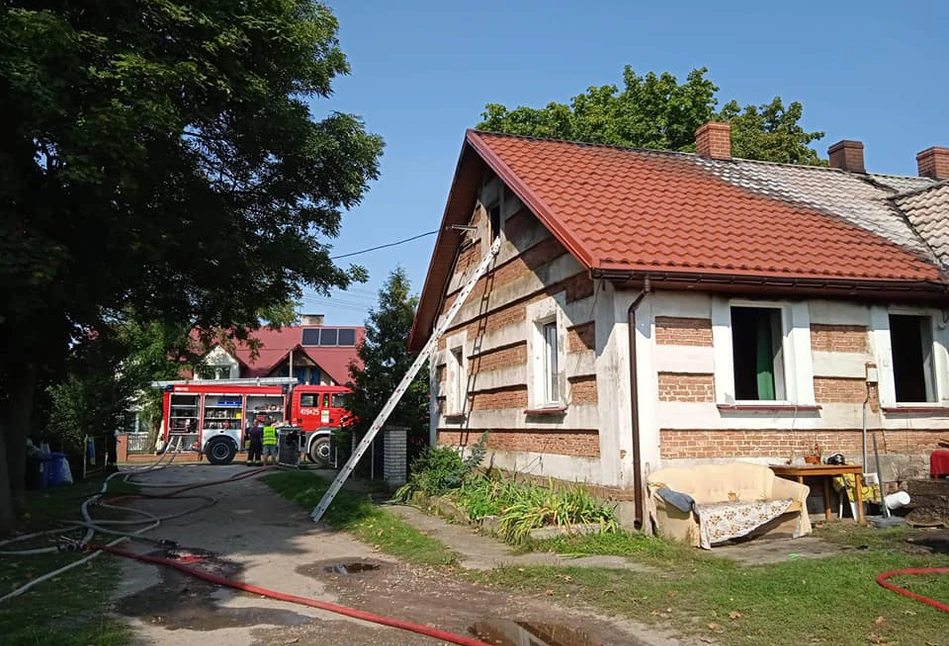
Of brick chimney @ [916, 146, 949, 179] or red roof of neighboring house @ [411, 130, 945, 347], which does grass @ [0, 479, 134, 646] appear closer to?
red roof of neighboring house @ [411, 130, 945, 347]

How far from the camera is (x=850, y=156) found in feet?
57.1

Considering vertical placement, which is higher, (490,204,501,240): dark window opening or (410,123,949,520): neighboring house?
(490,204,501,240): dark window opening

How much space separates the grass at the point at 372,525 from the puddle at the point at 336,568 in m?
0.51

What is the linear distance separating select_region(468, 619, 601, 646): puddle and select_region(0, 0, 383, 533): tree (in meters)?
6.35

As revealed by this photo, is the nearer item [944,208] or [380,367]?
[944,208]

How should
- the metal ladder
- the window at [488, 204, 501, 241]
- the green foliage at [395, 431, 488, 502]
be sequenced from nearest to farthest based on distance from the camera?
1. the metal ladder
2. the green foliage at [395, 431, 488, 502]
3. the window at [488, 204, 501, 241]

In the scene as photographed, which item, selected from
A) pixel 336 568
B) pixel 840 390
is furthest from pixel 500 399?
pixel 840 390

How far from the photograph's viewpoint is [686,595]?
23.2ft

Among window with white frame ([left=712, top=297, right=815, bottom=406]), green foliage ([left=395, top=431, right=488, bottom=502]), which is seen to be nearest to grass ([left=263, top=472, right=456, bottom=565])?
green foliage ([left=395, top=431, right=488, bottom=502])

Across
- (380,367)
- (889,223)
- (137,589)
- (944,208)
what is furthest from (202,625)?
(380,367)

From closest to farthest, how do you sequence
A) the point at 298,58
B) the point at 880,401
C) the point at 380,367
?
1. the point at 880,401
2. the point at 298,58
3. the point at 380,367

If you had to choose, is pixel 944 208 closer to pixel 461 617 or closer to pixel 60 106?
pixel 461 617

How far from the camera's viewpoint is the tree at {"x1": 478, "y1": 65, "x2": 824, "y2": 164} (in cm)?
3419

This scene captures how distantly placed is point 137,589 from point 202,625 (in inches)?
78.6
